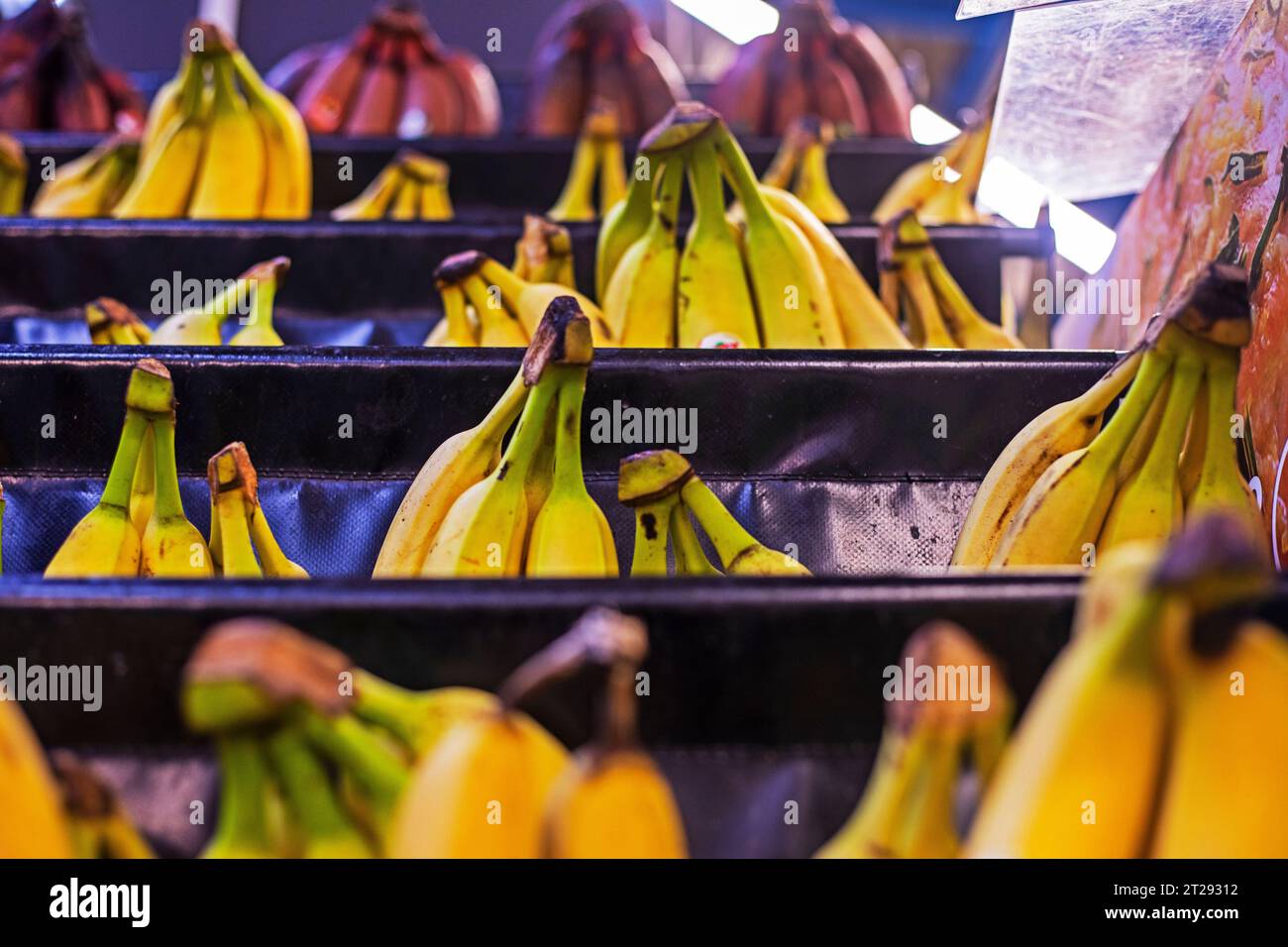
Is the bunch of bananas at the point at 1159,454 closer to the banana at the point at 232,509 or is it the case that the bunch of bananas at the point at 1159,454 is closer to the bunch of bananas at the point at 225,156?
the banana at the point at 232,509

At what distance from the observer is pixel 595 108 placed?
2.40 m

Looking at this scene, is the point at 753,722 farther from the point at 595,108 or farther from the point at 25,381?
the point at 595,108

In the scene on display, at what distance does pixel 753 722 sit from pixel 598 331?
84 centimetres

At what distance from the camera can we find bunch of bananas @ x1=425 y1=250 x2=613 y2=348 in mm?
1606

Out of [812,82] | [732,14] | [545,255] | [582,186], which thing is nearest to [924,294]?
[545,255]

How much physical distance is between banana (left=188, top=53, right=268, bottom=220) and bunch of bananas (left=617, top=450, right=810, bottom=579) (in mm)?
1280

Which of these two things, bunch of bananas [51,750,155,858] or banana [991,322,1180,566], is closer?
bunch of bananas [51,750,155,858]

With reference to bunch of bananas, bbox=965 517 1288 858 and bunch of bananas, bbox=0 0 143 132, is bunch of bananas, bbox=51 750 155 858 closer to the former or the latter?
bunch of bananas, bbox=965 517 1288 858

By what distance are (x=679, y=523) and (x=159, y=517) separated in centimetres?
47

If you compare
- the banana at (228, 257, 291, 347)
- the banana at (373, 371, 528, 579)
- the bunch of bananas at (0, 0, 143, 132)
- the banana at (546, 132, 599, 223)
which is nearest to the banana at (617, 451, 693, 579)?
the banana at (373, 371, 528, 579)

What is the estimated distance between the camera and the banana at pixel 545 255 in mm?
1727

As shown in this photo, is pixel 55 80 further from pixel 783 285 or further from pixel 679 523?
pixel 679 523

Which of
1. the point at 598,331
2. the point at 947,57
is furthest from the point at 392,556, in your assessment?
the point at 947,57

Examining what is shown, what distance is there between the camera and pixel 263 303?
1725 mm
